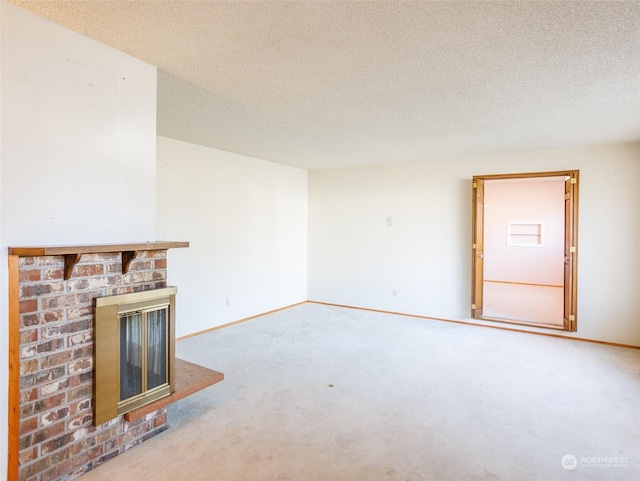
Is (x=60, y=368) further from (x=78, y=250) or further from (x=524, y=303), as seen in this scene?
(x=524, y=303)

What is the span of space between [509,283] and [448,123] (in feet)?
21.3

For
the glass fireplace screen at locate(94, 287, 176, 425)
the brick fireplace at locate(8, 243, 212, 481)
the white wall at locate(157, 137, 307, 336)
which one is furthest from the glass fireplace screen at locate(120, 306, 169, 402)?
the white wall at locate(157, 137, 307, 336)

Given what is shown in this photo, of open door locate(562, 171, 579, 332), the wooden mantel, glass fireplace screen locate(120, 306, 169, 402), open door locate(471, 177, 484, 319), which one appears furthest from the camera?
open door locate(471, 177, 484, 319)

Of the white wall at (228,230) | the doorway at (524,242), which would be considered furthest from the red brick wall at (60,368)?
the doorway at (524,242)

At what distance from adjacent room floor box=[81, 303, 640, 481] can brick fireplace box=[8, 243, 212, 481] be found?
19 centimetres

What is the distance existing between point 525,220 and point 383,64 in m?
7.69

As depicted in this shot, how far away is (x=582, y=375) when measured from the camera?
3.34m

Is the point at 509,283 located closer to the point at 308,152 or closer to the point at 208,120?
the point at 308,152

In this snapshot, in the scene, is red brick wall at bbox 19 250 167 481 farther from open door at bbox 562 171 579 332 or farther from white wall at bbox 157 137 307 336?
open door at bbox 562 171 579 332

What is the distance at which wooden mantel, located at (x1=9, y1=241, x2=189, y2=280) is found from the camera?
1660 millimetres

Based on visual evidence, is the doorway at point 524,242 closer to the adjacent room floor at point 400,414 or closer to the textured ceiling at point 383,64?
the adjacent room floor at point 400,414

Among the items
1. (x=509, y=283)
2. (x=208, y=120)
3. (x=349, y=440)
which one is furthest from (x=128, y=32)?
(x=509, y=283)

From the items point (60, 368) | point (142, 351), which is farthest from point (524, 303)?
point (60, 368)

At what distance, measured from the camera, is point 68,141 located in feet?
6.32
